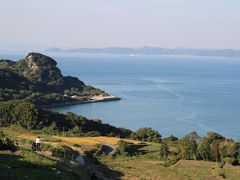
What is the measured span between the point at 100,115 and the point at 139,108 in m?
7.08

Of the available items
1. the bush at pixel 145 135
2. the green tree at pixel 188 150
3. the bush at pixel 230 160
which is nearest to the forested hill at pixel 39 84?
the bush at pixel 145 135

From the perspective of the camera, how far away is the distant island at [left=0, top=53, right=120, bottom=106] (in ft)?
282

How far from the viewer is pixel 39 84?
334 ft

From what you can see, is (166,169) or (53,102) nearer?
(166,169)

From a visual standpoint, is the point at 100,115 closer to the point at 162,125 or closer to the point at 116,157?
the point at 162,125

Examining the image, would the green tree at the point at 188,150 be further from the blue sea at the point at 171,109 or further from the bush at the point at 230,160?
the blue sea at the point at 171,109

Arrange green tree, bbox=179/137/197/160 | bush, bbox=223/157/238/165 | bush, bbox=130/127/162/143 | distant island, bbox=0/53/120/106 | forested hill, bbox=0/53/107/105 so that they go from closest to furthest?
bush, bbox=223/157/238/165 → green tree, bbox=179/137/197/160 → bush, bbox=130/127/162/143 → distant island, bbox=0/53/120/106 → forested hill, bbox=0/53/107/105

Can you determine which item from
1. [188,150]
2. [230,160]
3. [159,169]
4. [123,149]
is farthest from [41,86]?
[159,169]

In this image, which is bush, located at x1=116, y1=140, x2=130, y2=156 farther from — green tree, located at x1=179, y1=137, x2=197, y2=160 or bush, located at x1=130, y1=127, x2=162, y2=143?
bush, located at x1=130, y1=127, x2=162, y2=143

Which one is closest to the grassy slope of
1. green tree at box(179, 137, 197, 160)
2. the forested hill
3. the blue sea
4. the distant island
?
green tree at box(179, 137, 197, 160)

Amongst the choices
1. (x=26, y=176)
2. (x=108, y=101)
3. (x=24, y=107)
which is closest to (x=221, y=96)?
(x=108, y=101)

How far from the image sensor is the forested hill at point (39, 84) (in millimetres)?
86119

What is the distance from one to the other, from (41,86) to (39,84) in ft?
2.93

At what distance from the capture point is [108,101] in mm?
91688
